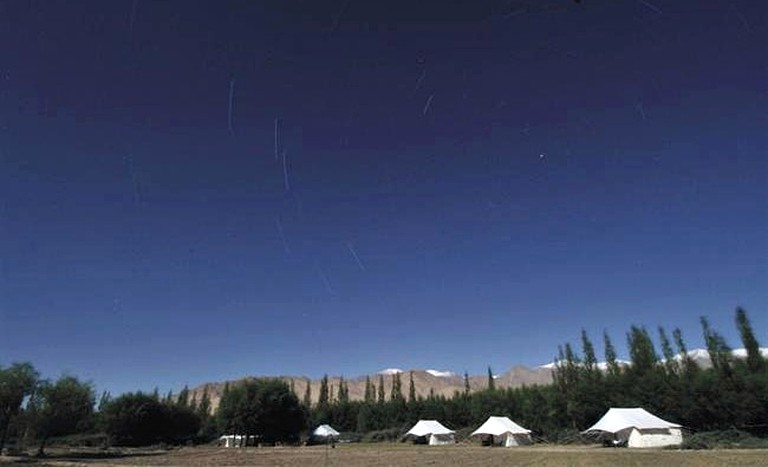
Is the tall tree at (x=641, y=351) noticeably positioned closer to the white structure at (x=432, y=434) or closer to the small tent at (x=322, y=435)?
the white structure at (x=432, y=434)

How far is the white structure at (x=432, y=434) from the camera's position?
78125 millimetres

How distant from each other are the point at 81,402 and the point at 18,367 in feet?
27.3

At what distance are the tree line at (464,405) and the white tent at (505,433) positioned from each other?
4825mm

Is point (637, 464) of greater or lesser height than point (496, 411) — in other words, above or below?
below

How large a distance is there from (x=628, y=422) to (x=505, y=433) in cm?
1735

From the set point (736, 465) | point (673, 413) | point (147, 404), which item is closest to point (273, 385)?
point (147, 404)

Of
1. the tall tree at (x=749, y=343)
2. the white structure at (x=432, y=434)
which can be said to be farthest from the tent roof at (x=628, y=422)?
the white structure at (x=432, y=434)

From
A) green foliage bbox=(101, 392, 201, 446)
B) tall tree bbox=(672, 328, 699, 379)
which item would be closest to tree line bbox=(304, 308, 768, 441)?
tall tree bbox=(672, 328, 699, 379)

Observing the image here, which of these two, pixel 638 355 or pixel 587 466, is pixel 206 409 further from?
pixel 587 466

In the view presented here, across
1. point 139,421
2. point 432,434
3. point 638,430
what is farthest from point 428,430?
point 139,421

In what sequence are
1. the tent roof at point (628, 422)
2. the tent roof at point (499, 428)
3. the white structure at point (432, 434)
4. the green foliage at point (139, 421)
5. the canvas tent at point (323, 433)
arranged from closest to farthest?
the tent roof at point (628, 422), the tent roof at point (499, 428), the white structure at point (432, 434), the green foliage at point (139, 421), the canvas tent at point (323, 433)

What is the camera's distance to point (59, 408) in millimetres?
65188

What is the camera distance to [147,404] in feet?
274

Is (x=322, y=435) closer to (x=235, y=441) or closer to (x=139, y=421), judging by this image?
(x=235, y=441)
